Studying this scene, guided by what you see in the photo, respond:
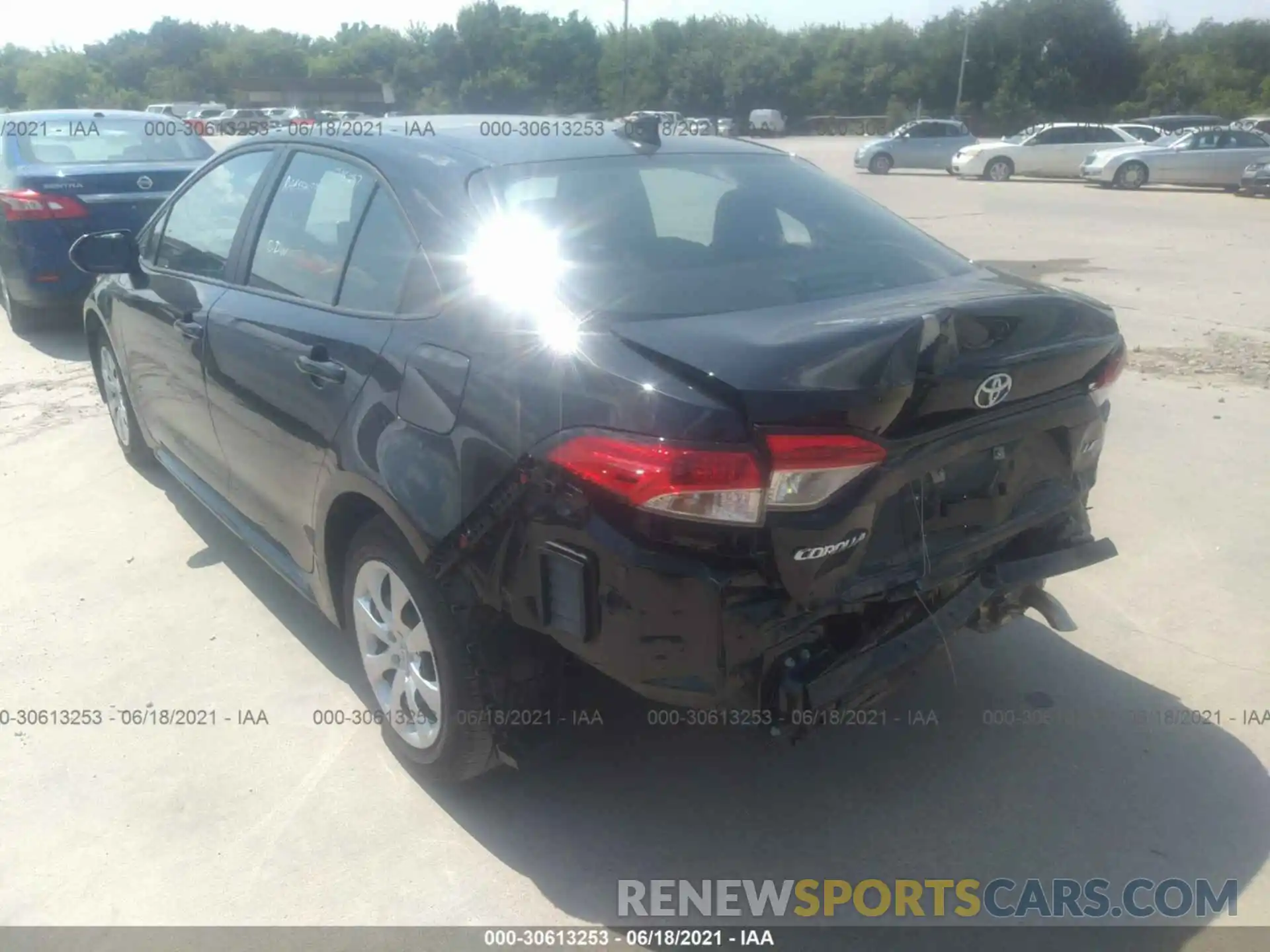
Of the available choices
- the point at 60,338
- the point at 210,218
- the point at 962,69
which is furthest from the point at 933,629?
the point at 962,69

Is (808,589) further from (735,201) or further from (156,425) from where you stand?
(156,425)

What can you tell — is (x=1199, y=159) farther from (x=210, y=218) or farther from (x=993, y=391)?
(x=993, y=391)

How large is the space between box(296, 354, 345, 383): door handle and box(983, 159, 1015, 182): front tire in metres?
26.5

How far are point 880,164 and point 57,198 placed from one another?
86.4 feet

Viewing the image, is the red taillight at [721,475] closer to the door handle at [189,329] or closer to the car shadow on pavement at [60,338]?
the door handle at [189,329]

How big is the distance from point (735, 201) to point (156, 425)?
2840mm

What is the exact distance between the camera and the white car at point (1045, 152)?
2597 cm

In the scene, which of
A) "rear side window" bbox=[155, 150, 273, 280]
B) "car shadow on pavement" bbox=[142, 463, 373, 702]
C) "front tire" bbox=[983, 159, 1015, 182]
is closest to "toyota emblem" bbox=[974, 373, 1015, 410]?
"car shadow on pavement" bbox=[142, 463, 373, 702]

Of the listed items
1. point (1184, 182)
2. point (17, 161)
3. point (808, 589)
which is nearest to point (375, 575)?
point (808, 589)

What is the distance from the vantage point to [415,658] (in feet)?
9.80

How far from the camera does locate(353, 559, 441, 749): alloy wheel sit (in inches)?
116

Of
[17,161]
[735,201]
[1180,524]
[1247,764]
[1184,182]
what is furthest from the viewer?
[1184,182]

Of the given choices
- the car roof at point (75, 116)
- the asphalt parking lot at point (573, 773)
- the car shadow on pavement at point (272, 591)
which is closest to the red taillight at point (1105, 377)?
the asphalt parking lot at point (573, 773)

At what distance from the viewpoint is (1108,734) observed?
3260 millimetres
